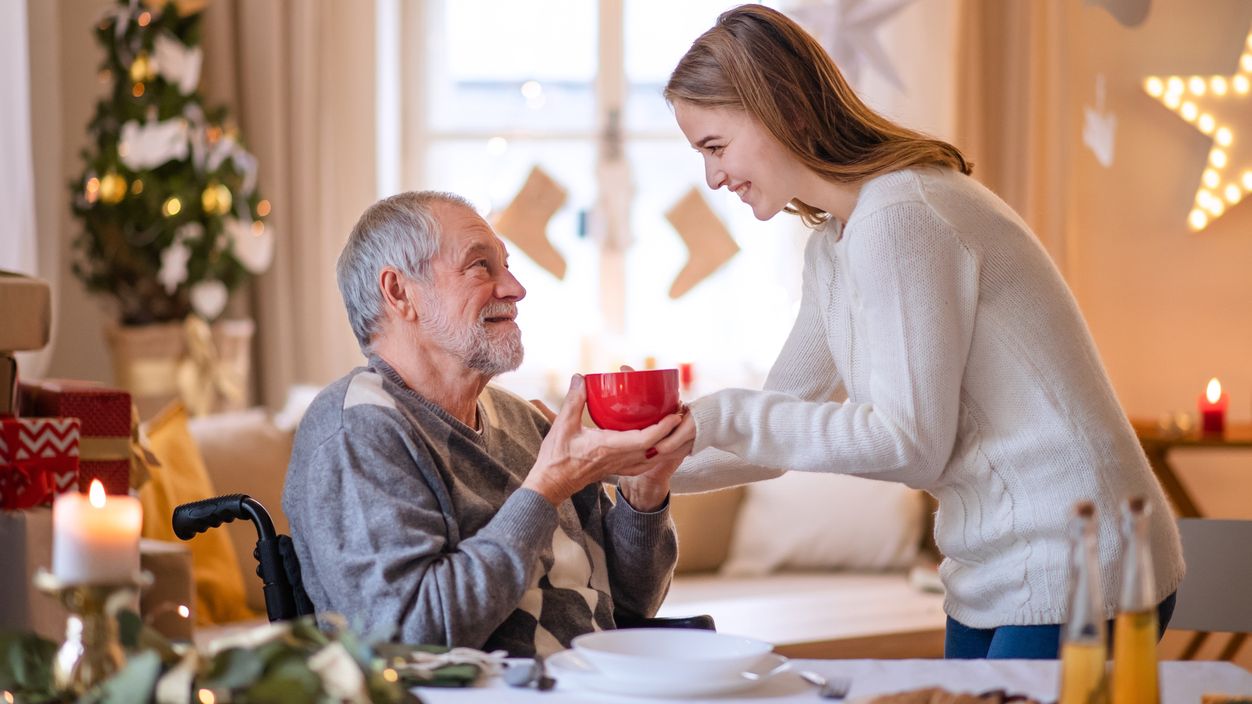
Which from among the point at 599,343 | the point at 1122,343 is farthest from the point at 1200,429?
the point at 599,343

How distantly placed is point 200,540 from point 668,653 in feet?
6.97

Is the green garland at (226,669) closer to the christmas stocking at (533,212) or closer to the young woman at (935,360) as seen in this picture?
the young woman at (935,360)

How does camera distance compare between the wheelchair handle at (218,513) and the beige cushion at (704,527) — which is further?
the beige cushion at (704,527)

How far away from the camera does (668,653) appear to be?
4.40 ft

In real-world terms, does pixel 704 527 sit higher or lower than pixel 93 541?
lower

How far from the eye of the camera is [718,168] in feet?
5.93

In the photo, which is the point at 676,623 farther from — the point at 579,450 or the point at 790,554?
the point at 790,554

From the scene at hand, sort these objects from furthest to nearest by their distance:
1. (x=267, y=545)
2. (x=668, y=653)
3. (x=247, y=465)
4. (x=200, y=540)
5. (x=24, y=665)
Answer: (x=247, y=465)
(x=200, y=540)
(x=267, y=545)
(x=668, y=653)
(x=24, y=665)

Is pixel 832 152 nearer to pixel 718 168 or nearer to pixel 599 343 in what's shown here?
pixel 718 168

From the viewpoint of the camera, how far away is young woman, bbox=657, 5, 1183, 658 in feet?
5.29

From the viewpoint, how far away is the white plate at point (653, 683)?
1231 mm

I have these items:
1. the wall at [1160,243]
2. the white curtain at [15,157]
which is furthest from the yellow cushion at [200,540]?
the wall at [1160,243]

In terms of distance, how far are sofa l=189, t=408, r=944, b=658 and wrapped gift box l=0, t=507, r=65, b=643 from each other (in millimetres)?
1375

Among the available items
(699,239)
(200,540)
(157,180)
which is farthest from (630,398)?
(699,239)
